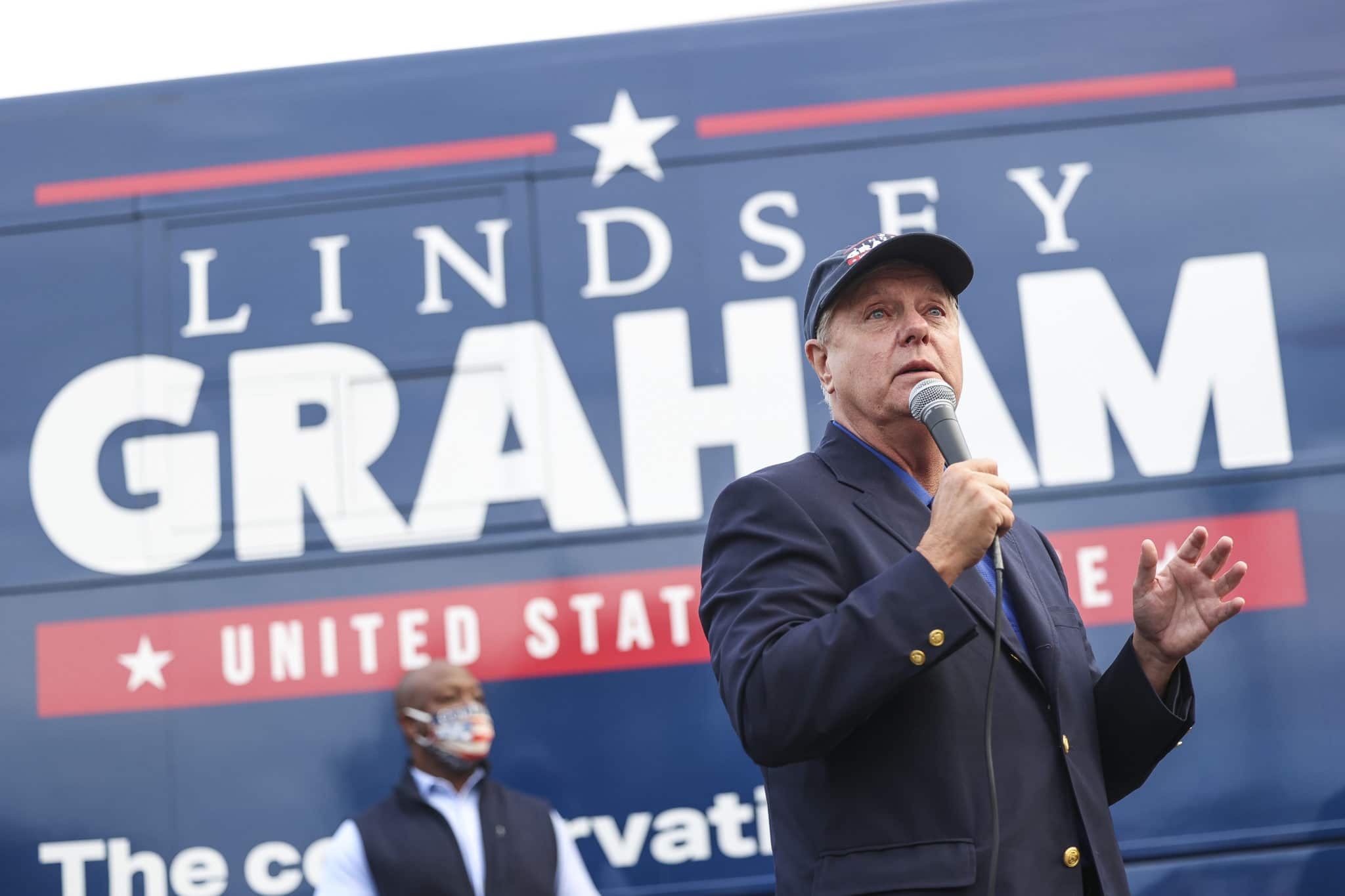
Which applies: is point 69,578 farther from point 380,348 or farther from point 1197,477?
point 1197,477

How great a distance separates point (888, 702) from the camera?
67.4 inches

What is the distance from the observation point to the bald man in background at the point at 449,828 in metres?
3.11

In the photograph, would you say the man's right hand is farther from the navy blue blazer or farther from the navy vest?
the navy vest

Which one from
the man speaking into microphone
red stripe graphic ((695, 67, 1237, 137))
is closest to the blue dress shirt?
the man speaking into microphone

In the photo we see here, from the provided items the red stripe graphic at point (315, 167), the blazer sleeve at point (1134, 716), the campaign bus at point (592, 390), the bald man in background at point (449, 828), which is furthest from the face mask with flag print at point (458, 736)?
the blazer sleeve at point (1134, 716)

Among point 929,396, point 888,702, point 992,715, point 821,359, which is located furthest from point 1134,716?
point 821,359

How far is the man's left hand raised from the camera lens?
193 centimetres

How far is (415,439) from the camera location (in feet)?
11.7

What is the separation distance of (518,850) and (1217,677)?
180 centimetres

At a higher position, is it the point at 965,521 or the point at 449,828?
the point at 965,521

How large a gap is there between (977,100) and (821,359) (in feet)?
6.35

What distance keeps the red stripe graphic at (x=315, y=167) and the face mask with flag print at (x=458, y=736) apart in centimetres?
149

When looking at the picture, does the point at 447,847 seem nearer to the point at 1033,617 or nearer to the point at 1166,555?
the point at 1033,617

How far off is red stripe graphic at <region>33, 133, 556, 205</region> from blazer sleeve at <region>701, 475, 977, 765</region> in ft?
7.41
